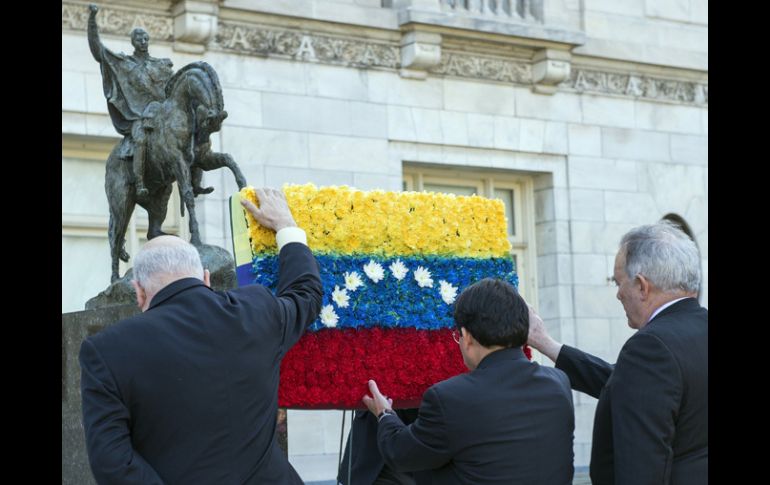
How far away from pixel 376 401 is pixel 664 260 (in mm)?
1159

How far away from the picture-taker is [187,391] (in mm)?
3842

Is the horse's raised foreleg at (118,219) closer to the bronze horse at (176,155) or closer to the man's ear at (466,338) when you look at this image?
the bronze horse at (176,155)

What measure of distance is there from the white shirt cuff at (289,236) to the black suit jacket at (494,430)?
801 millimetres

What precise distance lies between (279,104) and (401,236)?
7.74 m

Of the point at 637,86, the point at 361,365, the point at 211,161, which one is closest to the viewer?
the point at 361,365

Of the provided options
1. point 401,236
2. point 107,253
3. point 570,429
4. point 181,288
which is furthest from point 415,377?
point 107,253

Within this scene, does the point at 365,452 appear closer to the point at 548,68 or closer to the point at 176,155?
the point at 176,155

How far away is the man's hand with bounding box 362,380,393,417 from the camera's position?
462 cm

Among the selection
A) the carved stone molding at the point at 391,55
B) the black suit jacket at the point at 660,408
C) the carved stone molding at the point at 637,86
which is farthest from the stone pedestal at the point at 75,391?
the carved stone molding at the point at 637,86

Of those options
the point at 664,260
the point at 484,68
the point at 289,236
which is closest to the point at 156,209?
the point at 289,236

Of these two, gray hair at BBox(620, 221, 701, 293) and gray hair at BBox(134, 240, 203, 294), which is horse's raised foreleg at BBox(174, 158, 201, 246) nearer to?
gray hair at BBox(134, 240, 203, 294)

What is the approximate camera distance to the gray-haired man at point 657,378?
3.81 meters

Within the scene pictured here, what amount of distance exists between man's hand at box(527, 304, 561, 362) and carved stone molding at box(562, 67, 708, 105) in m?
10.00
